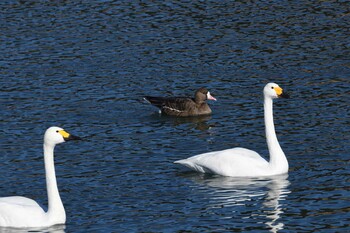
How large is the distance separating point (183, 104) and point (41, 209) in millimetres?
9780

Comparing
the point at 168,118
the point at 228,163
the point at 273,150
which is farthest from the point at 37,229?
the point at 168,118

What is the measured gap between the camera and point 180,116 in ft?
91.5

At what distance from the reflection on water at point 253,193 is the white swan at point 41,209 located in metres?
2.72

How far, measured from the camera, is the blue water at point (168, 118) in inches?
744

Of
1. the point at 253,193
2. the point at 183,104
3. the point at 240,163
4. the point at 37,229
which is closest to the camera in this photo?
the point at 37,229

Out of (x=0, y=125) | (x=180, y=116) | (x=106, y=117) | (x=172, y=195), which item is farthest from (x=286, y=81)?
(x=172, y=195)

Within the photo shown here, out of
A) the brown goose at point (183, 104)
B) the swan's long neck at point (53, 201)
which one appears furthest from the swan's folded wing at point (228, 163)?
the brown goose at point (183, 104)

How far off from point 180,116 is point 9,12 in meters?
12.3

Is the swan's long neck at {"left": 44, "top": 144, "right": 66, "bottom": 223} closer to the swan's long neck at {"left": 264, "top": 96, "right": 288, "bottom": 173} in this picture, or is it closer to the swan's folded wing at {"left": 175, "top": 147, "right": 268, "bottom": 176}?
the swan's folded wing at {"left": 175, "top": 147, "right": 268, "bottom": 176}

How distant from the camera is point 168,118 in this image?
27422 millimetres

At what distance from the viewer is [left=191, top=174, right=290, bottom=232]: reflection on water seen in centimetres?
1850

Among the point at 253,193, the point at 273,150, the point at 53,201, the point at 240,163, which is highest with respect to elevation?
the point at 273,150

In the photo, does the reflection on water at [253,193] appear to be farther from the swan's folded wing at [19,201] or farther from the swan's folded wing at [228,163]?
the swan's folded wing at [19,201]

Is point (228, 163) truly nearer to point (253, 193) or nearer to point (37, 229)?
point (253, 193)
